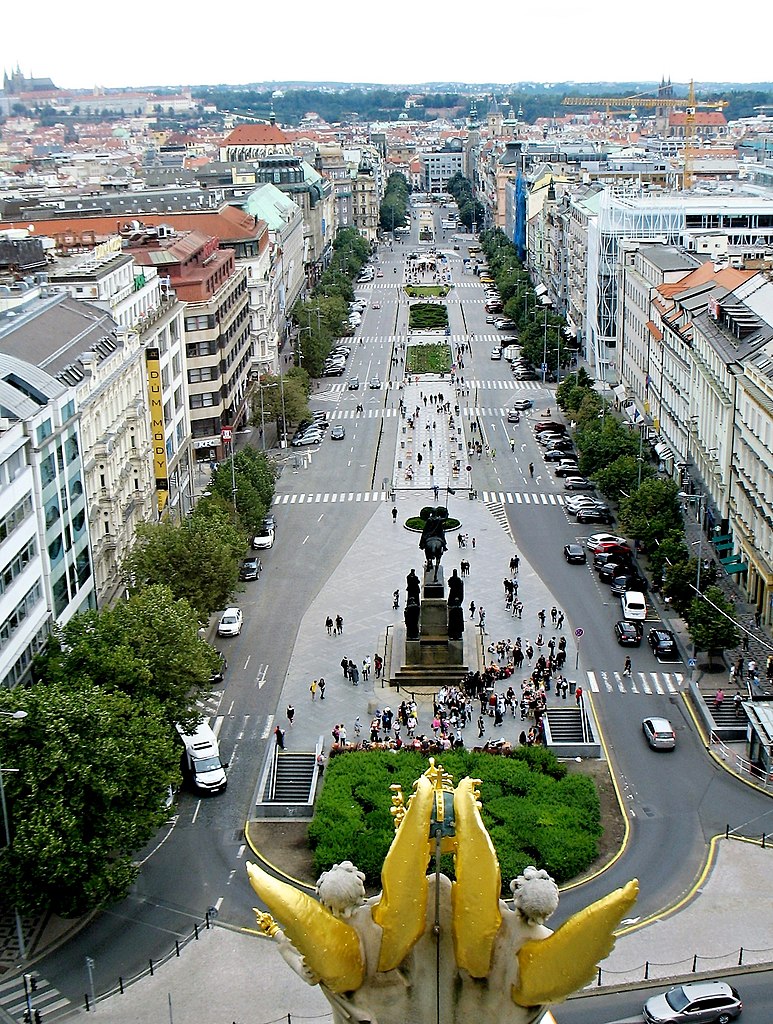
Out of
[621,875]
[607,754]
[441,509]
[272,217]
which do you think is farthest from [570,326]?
[621,875]

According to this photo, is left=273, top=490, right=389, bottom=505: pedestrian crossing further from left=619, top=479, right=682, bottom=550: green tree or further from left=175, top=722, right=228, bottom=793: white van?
left=175, top=722, right=228, bottom=793: white van

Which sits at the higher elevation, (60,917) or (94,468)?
(94,468)

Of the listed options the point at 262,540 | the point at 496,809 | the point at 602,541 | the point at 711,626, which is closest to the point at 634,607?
the point at 711,626

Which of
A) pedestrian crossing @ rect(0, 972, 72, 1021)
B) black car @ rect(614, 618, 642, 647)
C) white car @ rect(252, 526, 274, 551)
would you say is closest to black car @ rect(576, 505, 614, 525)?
black car @ rect(614, 618, 642, 647)

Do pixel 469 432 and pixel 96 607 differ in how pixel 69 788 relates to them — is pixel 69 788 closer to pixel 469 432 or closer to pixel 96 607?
pixel 96 607

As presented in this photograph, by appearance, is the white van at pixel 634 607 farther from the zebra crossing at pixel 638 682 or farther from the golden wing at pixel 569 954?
the golden wing at pixel 569 954

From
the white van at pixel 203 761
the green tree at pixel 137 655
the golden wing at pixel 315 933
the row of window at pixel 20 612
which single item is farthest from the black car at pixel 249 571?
the golden wing at pixel 315 933

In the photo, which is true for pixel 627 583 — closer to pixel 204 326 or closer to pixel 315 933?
pixel 204 326
